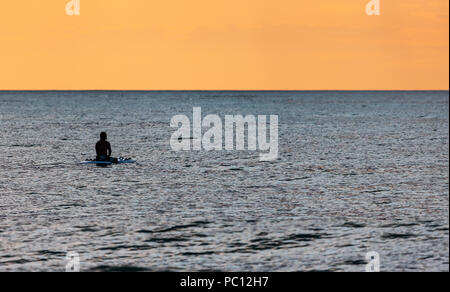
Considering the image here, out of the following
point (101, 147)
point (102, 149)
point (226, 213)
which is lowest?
point (226, 213)

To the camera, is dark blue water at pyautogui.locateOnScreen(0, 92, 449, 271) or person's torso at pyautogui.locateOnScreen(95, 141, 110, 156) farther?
person's torso at pyautogui.locateOnScreen(95, 141, 110, 156)

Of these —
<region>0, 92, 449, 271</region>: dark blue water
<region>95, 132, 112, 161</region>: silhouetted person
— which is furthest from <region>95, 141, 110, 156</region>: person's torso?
<region>0, 92, 449, 271</region>: dark blue water

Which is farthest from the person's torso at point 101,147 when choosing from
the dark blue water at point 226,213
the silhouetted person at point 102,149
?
the dark blue water at point 226,213

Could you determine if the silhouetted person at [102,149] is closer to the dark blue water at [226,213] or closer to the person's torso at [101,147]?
the person's torso at [101,147]

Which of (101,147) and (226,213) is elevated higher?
(101,147)

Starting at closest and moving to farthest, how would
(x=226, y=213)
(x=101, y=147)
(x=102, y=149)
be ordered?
(x=226, y=213) → (x=101, y=147) → (x=102, y=149)

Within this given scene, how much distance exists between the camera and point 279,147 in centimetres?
7744

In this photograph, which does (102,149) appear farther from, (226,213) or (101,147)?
(226,213)

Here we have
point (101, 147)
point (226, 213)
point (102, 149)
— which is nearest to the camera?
point (226, 213)

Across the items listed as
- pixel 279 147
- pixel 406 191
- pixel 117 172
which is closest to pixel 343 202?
pixel 406 191

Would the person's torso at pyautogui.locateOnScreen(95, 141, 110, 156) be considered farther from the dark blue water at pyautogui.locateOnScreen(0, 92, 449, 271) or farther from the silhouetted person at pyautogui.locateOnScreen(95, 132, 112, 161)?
the dark blue water at pyautogui.locateOnScreen(0, 92, 449, 271)

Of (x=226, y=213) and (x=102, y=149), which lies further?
(x=102, y=149)

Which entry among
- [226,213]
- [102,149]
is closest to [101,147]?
[102,149]

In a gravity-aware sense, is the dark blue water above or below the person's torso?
below
